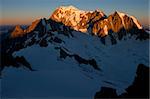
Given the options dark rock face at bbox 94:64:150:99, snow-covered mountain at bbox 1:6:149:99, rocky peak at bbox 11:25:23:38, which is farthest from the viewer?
rocky peak at bbox 11:25:23:38

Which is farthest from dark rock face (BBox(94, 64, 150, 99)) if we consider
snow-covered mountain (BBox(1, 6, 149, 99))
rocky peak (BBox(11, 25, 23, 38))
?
rocky peak (BBox(11, 25, 23, 38))

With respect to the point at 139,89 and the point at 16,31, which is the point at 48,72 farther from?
the point at 16,31

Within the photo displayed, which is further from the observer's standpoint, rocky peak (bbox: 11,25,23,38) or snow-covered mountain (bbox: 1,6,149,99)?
rocky peak (bbox: 11,25,23,38)

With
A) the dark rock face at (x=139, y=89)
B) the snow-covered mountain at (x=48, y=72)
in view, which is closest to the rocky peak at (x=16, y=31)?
the snow-covered mountain at (x=48, y=72)

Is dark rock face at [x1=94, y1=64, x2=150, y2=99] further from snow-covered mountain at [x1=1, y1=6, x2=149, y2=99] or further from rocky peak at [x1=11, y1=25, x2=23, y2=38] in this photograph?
rocky peak at [x1=11, y1=25, x2=23, y2=38]

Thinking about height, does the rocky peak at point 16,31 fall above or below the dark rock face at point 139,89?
below

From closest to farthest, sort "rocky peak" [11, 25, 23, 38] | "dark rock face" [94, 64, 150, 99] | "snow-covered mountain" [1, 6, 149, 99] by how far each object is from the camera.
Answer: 1. "dark rock face" [94, 64, 150, 99]
2. "snow-covered mountain" [1, 6, 149, 99]
3. "rocky peak" [11, 25, 23, 38]

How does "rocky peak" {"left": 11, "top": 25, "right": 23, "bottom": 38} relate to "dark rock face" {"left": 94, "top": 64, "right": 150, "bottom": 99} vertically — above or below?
below

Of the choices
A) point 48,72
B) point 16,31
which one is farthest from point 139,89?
point 16,31

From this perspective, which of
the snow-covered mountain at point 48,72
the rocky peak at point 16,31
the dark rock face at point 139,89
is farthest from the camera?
the rocky peak at point 16,31

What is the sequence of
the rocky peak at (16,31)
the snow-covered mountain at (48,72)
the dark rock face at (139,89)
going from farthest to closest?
the rocky peak at (16,31), the snow-covered mountain at (48,72), the dark rock face at (139,89)

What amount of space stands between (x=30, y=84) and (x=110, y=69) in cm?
10355

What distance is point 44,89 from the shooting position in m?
91.4

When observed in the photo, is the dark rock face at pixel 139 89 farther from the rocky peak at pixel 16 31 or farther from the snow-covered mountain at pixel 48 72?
the rocky peak at pixel 16 31
